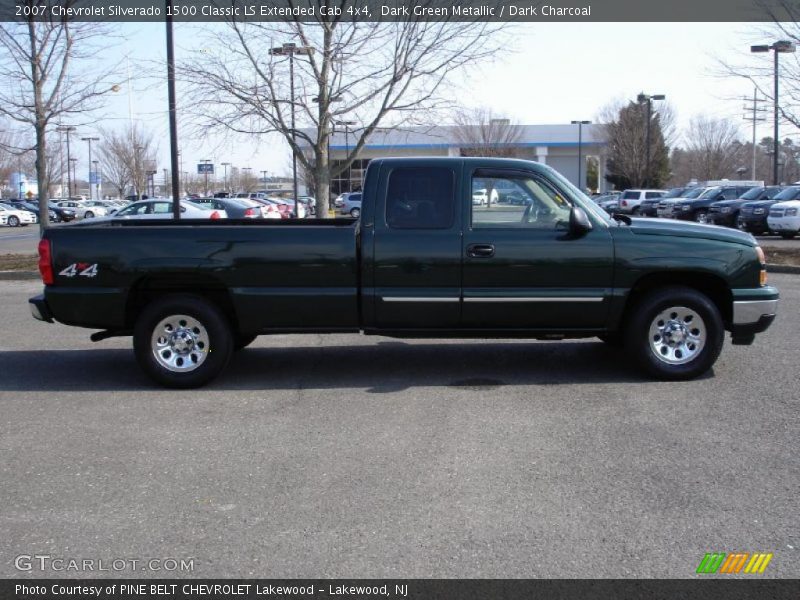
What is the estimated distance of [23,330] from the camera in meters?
10.6

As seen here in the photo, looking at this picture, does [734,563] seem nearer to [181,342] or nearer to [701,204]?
[181,342]

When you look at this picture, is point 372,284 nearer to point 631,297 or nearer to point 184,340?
point 184,340

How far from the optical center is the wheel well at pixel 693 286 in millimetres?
7324

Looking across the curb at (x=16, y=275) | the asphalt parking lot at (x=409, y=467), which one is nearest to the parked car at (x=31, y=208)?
the curb at (x=16, y=275)

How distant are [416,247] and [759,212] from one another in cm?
2162

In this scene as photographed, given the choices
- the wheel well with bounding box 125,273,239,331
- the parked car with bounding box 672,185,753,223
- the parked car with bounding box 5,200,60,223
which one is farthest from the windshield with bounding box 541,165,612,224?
the parked car with bounding box 5,200,60,223

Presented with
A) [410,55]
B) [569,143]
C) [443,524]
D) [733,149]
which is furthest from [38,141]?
[733,149]

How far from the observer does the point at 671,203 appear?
34.4 m

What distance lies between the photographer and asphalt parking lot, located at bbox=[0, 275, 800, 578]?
13.3 ft

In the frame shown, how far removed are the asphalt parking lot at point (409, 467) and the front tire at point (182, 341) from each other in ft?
0.70

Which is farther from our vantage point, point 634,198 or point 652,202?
point 634,198

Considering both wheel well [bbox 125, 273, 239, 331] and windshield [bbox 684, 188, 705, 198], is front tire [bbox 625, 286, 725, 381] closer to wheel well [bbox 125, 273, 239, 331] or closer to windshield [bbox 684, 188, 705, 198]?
wheel well [bbox 125, 273, 239, 331]

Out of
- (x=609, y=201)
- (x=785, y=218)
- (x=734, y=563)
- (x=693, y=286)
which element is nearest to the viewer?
(x=734, y=563)

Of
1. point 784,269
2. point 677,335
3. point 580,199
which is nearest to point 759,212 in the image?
point 784,269
